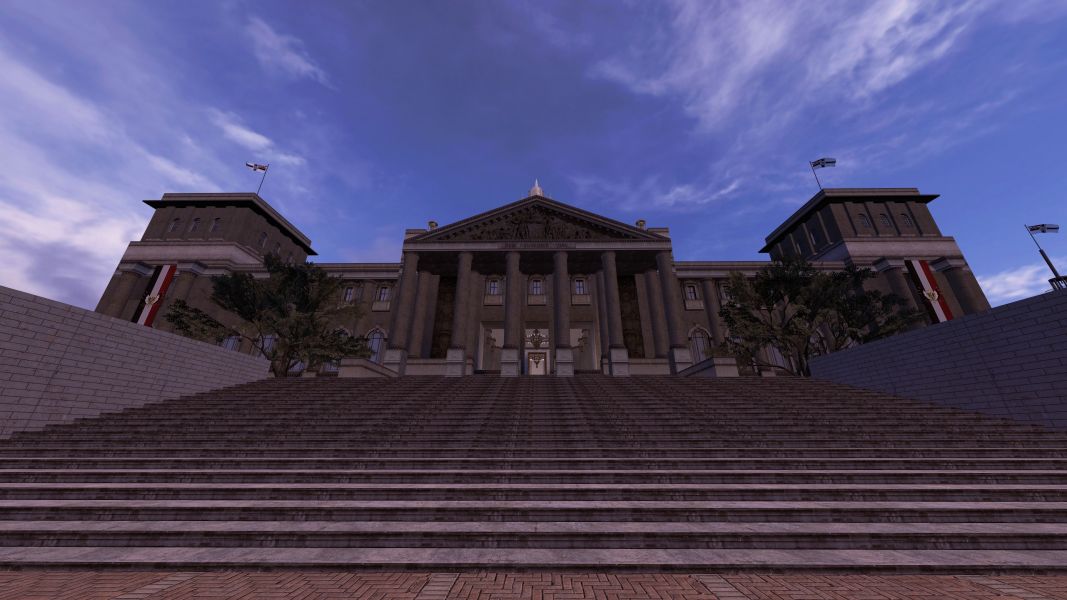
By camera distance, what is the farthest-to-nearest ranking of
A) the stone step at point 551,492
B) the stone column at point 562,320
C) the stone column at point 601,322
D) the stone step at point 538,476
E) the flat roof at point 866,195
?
1. the flat roof at point 866,195
2. the stone column at point 601,322
3. the stone column at point 562,320
4. the stone step at point 538,476
5. the stone step at point 551,492

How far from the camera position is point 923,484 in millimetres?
5832

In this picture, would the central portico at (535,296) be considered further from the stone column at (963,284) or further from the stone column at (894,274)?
the stone column at (963,284)

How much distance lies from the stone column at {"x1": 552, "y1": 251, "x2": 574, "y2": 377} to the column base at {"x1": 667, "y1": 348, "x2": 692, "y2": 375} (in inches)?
244

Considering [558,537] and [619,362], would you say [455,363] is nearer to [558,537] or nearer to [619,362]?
[619,362]

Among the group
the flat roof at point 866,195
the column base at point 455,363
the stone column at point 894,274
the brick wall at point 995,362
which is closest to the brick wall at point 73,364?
the column base at point 455,363

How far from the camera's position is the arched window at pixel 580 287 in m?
32.9

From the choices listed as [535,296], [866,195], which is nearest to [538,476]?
[535,296]

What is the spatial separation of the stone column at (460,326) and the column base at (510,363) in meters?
2.79

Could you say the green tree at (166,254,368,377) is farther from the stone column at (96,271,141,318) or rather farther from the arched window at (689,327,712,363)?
the arched window at (689,327,712,363)

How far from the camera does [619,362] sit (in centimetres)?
2362

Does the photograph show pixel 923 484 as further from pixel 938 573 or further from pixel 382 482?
pixel 382 482

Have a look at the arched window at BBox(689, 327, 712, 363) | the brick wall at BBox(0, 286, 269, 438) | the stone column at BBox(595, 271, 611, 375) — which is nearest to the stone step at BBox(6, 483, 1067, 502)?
the brick wall at BBox(0, 286, 269, 438)

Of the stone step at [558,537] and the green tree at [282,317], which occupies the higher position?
the green tree at [282,317]

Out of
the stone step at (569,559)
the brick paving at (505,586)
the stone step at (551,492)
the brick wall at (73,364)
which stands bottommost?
the brick paving at (505,586)
